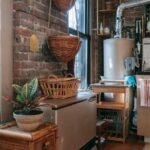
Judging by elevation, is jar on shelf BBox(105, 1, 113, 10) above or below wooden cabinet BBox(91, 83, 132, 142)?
above

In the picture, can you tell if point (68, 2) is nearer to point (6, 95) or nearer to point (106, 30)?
point (6, 95)

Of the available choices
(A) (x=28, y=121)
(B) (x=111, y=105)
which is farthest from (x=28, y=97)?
(B) (x=111, y=105)

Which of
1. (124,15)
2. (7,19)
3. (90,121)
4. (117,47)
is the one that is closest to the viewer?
(7,19)

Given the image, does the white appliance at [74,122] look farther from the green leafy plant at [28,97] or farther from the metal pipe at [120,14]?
the metal pipe at [120,14]

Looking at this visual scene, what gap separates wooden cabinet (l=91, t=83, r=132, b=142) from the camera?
Answer: 3.63m

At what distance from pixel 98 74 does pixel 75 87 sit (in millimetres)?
2176

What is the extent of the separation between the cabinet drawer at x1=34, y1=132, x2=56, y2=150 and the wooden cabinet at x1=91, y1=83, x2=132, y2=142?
1.91 m

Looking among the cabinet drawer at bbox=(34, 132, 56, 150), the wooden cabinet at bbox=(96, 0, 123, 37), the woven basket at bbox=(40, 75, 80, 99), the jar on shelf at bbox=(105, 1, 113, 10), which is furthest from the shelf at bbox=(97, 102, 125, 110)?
the cabinet drawer at bbox=(34, 132, 56, 150)

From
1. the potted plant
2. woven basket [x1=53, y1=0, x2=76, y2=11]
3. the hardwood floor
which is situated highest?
woven basket [x1=53, y1=0, x2=76, y2=11]

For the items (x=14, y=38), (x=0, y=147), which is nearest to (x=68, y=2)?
(x=14, y=38)

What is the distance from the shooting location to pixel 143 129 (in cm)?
360

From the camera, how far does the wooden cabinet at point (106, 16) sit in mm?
4465

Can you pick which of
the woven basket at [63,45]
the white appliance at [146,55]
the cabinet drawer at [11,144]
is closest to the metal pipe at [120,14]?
the white appliance at [146,55]

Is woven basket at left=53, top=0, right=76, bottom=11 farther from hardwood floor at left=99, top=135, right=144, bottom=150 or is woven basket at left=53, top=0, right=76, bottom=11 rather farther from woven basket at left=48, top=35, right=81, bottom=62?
hardwood floor at left=99, top=135, right=144, bottom=150
